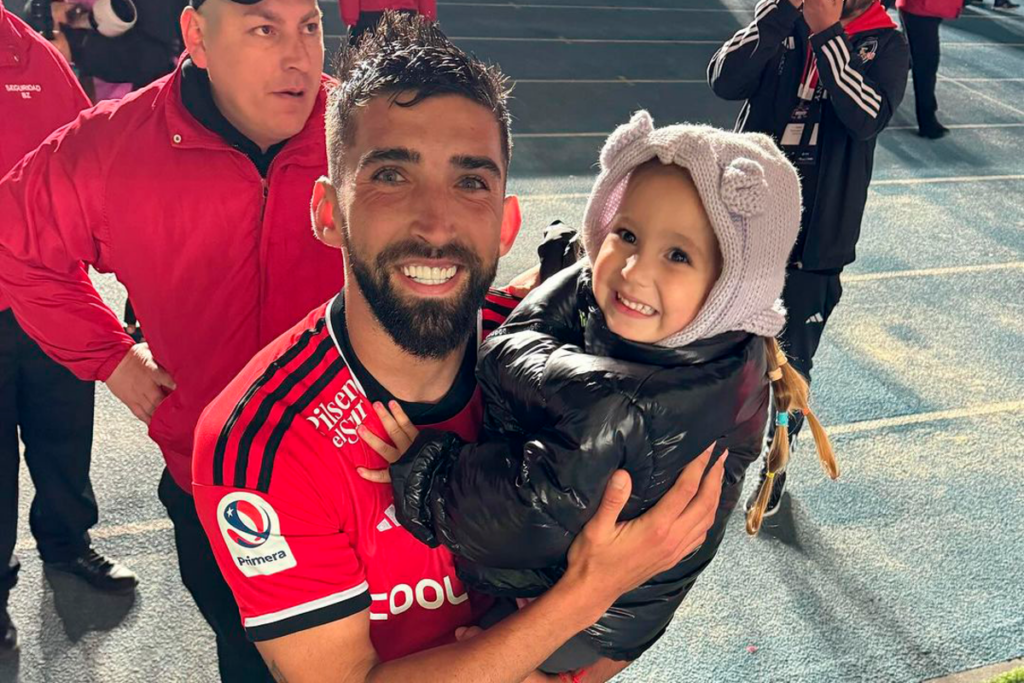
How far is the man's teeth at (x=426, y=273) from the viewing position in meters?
1.69

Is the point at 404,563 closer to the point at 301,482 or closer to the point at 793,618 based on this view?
the point at 301,482

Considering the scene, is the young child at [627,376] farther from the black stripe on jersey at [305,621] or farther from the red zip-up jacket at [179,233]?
the red zip-up jacket at [179,233]

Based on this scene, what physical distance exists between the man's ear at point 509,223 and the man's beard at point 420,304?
0.63 feet

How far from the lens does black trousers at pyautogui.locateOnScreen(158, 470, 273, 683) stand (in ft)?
6.91

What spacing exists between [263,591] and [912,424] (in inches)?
Result: 178

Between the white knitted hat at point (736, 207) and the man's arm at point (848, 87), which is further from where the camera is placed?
the man's arm at point (848, 87)

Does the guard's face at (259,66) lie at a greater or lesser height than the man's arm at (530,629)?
greater

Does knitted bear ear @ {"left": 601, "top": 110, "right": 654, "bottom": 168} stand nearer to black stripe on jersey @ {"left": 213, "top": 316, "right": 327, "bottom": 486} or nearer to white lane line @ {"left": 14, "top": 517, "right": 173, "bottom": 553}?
black stripe on jersey @ {"left": 213, "top": 316, "right": 327, "bottom": 486}

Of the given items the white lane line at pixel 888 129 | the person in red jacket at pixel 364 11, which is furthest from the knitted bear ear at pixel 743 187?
the white lane line at pixel 888 129

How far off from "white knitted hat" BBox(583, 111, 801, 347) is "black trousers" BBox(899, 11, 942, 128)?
27.5 ft

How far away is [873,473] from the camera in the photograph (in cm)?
485

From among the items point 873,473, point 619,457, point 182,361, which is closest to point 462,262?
point 619,457

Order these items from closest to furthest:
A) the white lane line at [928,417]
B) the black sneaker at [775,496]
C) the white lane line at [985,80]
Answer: the black sneaker at [775,496]
the white lane line at [928,417]
the white lane line at [985,80]

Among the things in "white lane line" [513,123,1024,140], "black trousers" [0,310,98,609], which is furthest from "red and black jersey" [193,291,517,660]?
"white lane line" [513,123,1024,140]
